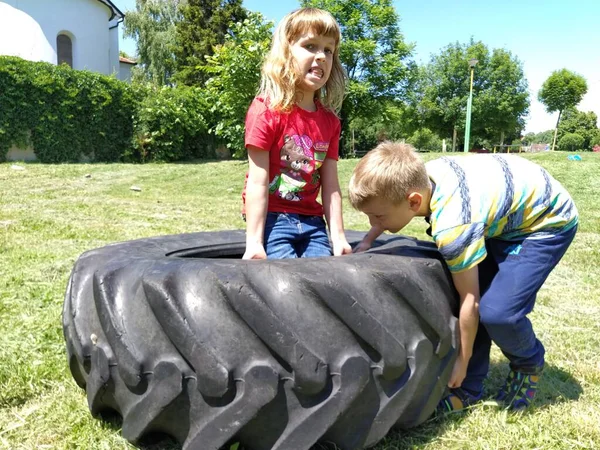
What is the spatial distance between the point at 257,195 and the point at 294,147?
32 centimetres

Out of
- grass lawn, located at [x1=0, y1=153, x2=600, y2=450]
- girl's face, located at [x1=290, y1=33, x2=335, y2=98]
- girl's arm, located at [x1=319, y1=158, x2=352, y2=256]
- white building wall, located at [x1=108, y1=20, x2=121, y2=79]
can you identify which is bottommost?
grass lawn, located at [x1=0, y1=153, x2=600, y2=450]

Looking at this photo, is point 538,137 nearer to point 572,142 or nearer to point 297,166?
point 572,142

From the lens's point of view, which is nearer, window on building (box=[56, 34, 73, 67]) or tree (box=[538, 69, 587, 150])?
window on building (box=[56, 34, 73, 67])

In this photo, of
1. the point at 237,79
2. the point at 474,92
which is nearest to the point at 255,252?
the point at 237,79

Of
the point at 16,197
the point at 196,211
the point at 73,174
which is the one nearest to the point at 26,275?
the point at 196,211

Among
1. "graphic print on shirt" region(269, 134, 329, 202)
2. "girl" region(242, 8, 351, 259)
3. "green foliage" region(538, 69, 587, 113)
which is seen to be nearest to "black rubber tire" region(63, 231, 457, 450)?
"girl" region(242, 8, 351, 259)

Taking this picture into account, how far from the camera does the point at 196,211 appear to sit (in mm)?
8086

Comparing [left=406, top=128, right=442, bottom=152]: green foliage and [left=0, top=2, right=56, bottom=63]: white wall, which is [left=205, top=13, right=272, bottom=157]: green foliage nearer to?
[left=0, top=2, right=56, bottom=63]: white wall

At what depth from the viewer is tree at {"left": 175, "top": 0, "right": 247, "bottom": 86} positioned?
1196 inches

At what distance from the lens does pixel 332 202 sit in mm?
2594

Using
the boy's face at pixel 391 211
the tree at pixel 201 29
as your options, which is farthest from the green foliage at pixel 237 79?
the boy's face at pixel 391 211

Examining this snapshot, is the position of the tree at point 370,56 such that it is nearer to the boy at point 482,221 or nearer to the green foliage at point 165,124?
the green foliage at point 165,124

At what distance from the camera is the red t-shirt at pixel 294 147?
2355mm

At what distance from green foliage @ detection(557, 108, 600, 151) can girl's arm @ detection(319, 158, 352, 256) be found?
201 ft
